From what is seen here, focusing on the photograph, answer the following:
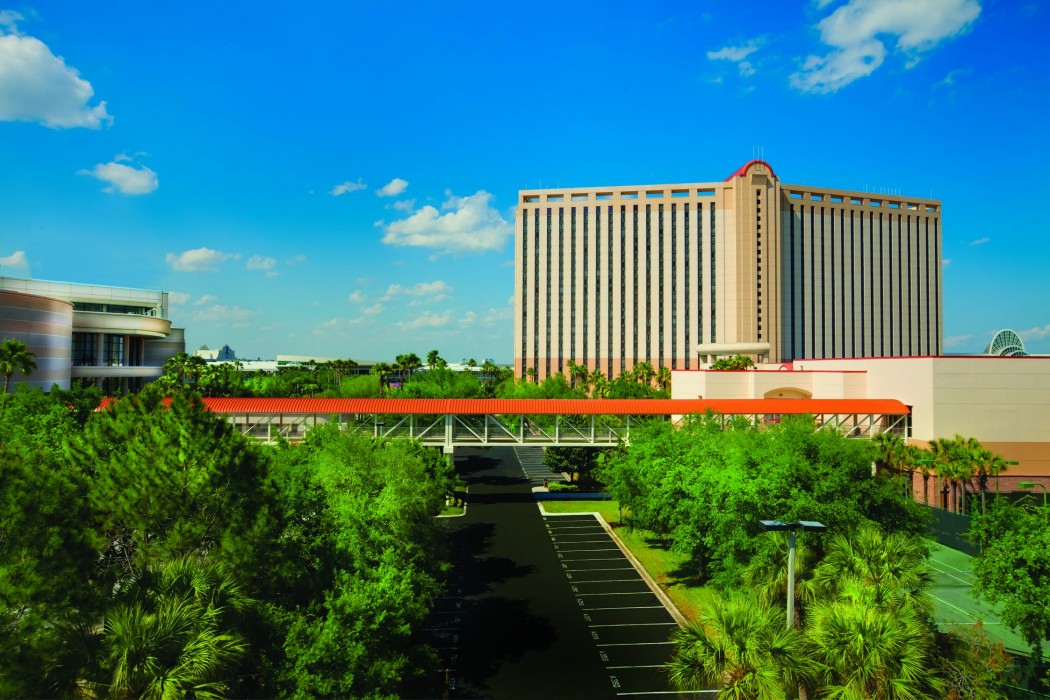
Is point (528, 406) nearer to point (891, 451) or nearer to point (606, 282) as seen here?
point (891, 451)

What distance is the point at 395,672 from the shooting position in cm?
1744

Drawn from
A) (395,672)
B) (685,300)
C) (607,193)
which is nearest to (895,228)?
(685,300)

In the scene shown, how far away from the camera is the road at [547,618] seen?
23.9 m

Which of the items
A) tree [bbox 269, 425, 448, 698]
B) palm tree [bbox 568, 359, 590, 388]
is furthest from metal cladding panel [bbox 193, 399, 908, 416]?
palm tree [bbox 568, 359, 590, 388]

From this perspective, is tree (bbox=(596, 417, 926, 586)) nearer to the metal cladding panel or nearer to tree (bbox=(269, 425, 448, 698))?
tree (bbox=(269, 425, 448, 698))

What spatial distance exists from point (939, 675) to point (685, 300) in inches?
5037

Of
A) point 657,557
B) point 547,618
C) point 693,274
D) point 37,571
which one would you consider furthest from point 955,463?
point 693,274

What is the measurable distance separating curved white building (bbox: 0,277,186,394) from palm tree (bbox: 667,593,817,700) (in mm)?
47688

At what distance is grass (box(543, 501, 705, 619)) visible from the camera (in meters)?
31.4

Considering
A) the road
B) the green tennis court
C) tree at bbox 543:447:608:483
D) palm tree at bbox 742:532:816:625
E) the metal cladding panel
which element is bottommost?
the road

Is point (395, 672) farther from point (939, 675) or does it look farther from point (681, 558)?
point (681, 558)

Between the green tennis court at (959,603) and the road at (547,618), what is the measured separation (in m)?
12.5

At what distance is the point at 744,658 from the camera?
49.8ft

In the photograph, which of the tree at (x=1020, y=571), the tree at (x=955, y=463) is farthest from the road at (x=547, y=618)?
the tree at (x=955, y=463)
